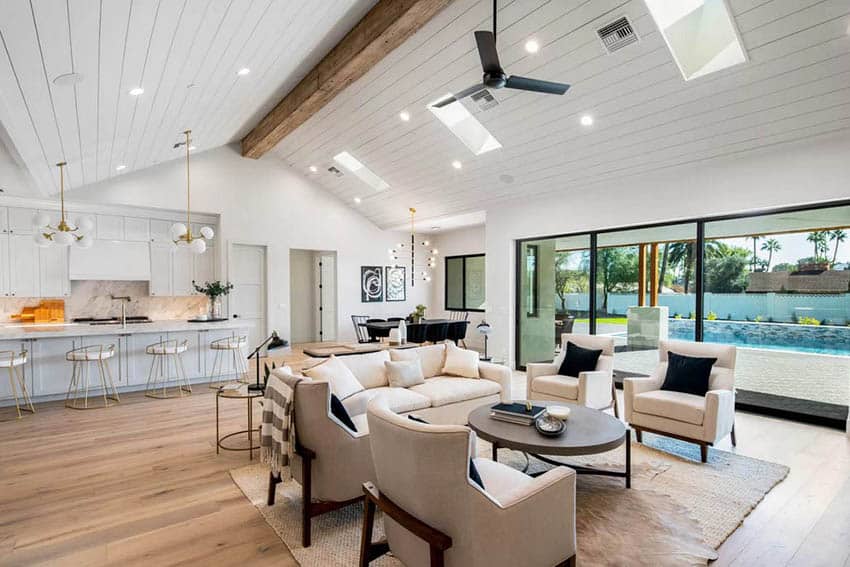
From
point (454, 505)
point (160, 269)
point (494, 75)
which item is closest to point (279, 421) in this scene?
point (454, 505)

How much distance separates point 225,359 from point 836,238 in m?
7.87

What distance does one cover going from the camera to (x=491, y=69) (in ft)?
10.8

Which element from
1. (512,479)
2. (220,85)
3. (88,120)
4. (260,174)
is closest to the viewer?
(512,479)

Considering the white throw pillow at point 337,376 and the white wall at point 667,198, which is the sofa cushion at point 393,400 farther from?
the white wall at point 667,198

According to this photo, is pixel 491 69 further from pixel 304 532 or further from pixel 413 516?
pixel 304 532

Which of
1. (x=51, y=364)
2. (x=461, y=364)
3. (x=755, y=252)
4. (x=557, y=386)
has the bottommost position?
(x=557, y=386)

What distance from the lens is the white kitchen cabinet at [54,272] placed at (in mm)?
7000

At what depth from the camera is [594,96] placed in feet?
15.6

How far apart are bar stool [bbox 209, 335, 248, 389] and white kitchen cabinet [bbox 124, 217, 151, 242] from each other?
276 cm

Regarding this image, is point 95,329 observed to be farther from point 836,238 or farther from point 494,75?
point 836,238

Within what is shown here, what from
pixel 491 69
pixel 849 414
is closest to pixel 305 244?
pixel 491 69

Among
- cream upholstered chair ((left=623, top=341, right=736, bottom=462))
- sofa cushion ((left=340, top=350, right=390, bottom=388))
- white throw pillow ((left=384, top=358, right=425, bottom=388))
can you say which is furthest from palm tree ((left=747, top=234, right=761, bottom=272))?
sofa cushion ((left=340, top=350, right=390, bottom=388))

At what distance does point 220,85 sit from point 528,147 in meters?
3.75

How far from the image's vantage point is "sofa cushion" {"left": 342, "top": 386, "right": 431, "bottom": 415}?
377 cm
